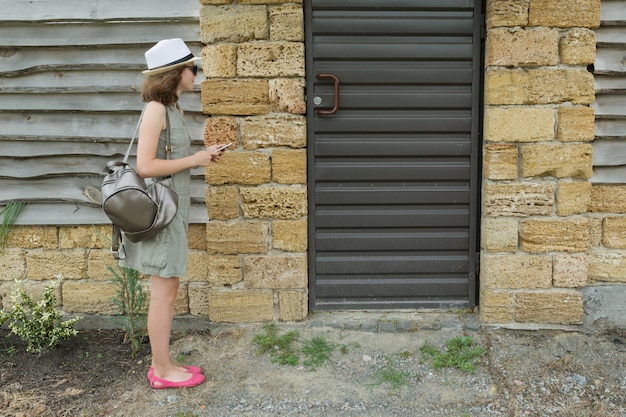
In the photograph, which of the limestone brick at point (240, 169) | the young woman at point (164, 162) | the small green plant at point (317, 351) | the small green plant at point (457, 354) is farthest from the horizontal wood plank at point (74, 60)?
the small green plant at point (457, 354)

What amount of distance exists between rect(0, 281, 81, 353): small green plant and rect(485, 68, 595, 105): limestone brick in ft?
10.3

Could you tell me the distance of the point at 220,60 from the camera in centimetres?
388

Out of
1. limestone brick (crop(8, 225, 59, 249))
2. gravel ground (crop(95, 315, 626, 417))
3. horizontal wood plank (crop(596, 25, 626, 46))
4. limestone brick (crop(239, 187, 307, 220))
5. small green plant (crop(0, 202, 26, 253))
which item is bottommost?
gravel ground (crop(95, 315, 626, 417))

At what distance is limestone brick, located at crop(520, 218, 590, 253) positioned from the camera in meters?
3.97

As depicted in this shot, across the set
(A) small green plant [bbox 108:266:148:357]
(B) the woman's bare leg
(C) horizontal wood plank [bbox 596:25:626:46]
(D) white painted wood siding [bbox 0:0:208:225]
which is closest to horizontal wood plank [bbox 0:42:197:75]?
(D) white painted wood siding [bbox 0:0:208:225]

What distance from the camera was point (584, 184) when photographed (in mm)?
3934

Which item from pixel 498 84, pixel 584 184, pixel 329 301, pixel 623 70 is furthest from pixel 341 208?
pixel 623 70

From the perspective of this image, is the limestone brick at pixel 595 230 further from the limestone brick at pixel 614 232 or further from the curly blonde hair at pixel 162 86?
the curly blonde hair at pixel 162 86

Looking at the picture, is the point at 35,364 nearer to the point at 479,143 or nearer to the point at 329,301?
the point at 329,301

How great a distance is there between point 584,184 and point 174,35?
290 cm

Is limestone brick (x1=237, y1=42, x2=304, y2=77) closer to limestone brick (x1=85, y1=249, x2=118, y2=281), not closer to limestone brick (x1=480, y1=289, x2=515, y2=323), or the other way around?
limestone brick (x1=85, y1=249, x2=118, y2=281)

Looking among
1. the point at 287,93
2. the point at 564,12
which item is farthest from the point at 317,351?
the point at 564,12

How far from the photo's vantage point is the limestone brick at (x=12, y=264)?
4.36m

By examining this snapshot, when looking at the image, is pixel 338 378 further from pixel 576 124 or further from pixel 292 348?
pixel 576 124
